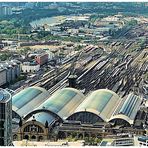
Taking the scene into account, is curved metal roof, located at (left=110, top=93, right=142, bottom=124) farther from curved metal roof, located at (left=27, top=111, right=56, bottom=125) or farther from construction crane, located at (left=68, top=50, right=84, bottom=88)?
construction crane, located at (left=68, top=50, right=84, bottom=88)

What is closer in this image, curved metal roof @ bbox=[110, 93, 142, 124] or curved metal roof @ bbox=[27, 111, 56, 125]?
curved metal roof @ bbox=[27, 111, 56, 125]

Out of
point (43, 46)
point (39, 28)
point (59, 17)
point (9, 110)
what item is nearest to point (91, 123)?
point (9, 110)

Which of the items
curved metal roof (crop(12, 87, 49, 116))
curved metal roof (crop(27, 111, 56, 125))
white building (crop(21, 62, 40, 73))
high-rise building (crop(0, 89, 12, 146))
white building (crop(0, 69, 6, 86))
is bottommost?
white building (crop(21, 62, 40, 73))

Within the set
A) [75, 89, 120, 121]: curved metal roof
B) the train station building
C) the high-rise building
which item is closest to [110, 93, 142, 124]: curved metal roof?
the train station building

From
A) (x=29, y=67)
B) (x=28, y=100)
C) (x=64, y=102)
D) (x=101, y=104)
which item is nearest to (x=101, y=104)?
(x=101, y=104)

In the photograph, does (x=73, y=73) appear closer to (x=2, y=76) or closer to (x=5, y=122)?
(x=2, y=76)

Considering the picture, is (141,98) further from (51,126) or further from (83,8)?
(83,8)

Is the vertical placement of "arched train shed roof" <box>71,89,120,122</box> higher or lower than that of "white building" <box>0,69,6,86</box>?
higher
